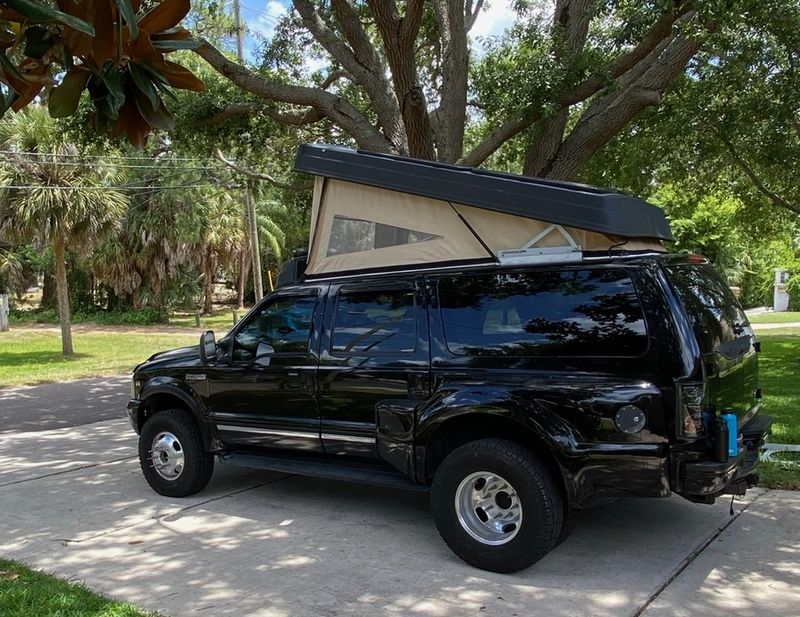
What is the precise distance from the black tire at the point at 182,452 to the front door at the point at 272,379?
0.28 m

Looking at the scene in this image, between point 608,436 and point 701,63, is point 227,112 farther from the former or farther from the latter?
point 608,436

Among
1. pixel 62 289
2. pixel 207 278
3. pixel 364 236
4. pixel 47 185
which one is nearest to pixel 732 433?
pixel 364 236

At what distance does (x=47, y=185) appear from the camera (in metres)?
18.4

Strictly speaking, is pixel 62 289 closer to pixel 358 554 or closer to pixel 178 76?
pixel 358 554

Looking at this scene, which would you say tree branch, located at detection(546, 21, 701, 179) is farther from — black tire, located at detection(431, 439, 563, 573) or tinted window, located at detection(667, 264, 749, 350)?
black tire, located at detection(431, 439, 563, 573)

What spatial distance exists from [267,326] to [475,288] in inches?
73.0

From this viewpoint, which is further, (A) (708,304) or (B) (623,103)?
(B) (623,103)

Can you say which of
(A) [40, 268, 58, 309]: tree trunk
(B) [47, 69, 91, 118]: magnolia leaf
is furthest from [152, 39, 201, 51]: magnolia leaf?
(A) [40, 268, 58, 309]: tree trunk

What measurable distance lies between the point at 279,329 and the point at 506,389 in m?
2.12

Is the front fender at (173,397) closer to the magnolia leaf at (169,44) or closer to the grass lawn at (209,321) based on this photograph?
the magnolia leaf at (169,44)

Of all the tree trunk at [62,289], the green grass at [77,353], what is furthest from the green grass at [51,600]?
the tree trunk at [62,289]

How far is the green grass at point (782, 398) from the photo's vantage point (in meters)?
6.48

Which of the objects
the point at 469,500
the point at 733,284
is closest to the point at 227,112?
the point at 469,500

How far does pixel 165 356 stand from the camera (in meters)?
6.59
